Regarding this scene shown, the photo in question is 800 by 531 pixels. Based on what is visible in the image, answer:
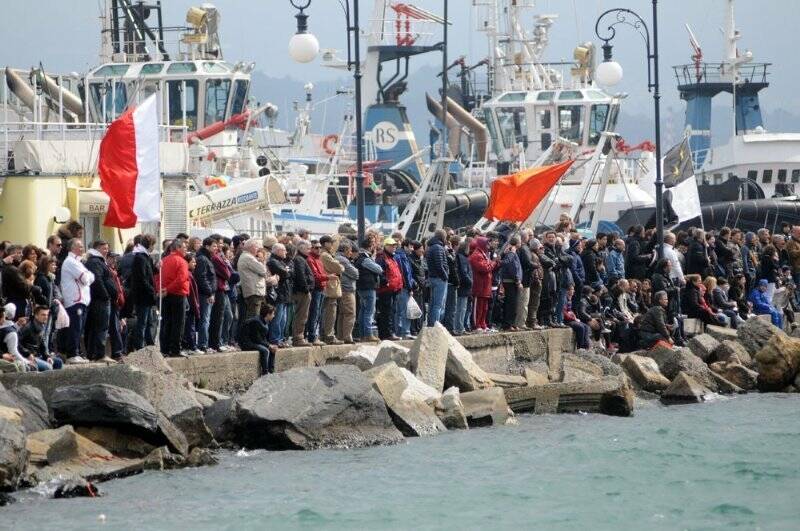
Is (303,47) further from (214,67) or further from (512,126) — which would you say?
(512,126)

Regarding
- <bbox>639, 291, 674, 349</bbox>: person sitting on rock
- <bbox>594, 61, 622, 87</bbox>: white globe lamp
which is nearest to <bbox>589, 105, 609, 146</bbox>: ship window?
<bbox>594, 61, 622, 87</bbox>: white globe lamp

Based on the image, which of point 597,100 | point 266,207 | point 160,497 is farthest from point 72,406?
point 597,100

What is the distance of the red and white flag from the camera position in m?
21.7

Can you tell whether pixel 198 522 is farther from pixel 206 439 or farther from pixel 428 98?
pixel 428 98

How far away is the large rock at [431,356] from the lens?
23516 mm

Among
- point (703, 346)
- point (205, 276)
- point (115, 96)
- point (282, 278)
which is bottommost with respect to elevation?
point (703, 346)

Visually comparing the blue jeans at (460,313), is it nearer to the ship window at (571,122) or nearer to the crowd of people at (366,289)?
the crowd of people at (366,289)

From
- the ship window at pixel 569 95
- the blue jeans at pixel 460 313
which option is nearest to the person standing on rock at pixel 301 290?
the blue jeans at pixel 460 313

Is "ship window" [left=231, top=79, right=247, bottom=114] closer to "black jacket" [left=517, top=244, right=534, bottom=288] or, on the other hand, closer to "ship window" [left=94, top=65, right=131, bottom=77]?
"ship window" [left=94, top=65, right=131, bottom=77]

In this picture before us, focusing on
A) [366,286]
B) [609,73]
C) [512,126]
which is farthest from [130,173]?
[512,126]

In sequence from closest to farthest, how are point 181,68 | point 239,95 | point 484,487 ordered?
point 484,487
point 181,68
point 239,95

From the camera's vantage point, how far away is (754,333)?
30391mm

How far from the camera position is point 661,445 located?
2248 cm

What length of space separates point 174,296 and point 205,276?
58 cm
